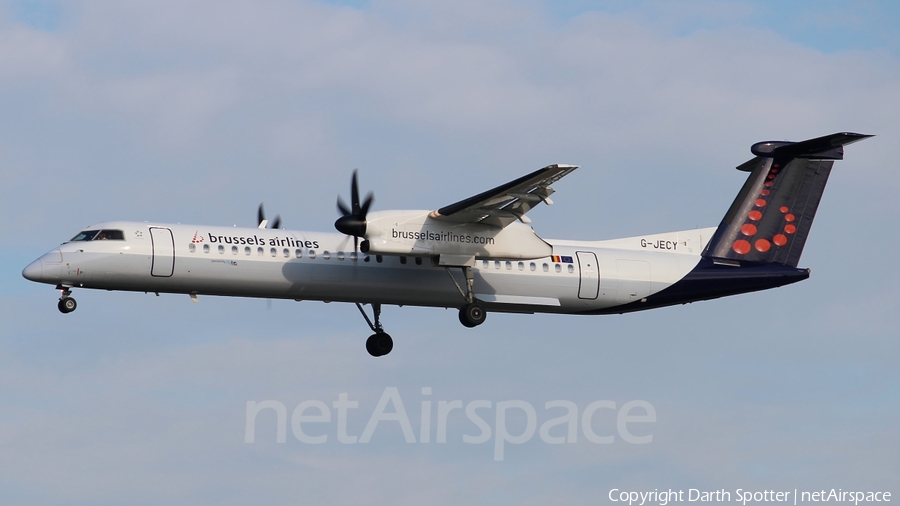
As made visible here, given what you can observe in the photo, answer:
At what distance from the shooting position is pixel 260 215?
26.2 meters

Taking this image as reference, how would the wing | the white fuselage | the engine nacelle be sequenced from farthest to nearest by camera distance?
the engine nacelle → the white fuselage → the wing

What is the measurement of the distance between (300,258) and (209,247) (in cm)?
179

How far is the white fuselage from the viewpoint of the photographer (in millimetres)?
21688

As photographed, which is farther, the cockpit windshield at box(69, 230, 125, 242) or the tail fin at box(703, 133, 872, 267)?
the tail fin at box(703, 133, 872, 267)

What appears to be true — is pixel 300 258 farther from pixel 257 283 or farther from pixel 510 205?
pixel 510 205

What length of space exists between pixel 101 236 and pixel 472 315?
7465 millimetres

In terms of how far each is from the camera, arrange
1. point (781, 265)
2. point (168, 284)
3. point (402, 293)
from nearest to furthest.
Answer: point (168, 284)
point (402, 293)
point (781, 265)

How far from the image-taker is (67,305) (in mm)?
21594

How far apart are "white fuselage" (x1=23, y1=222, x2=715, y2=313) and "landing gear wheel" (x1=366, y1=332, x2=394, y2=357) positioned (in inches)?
78.7

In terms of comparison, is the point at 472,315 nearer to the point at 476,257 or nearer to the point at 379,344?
the point at 476,257

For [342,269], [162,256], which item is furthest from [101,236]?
[342,269]

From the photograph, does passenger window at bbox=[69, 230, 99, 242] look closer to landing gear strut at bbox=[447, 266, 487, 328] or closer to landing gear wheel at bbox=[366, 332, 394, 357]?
landing gear wheel at bbox=[366, 332, 394, 357]

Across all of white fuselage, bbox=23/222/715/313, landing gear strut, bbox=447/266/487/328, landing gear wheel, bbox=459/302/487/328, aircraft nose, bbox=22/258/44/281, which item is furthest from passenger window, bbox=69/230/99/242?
landing gear wheel, bbox=459/302/487/328

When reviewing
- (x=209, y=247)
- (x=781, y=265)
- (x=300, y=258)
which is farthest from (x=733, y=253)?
(x=209, y=247)
